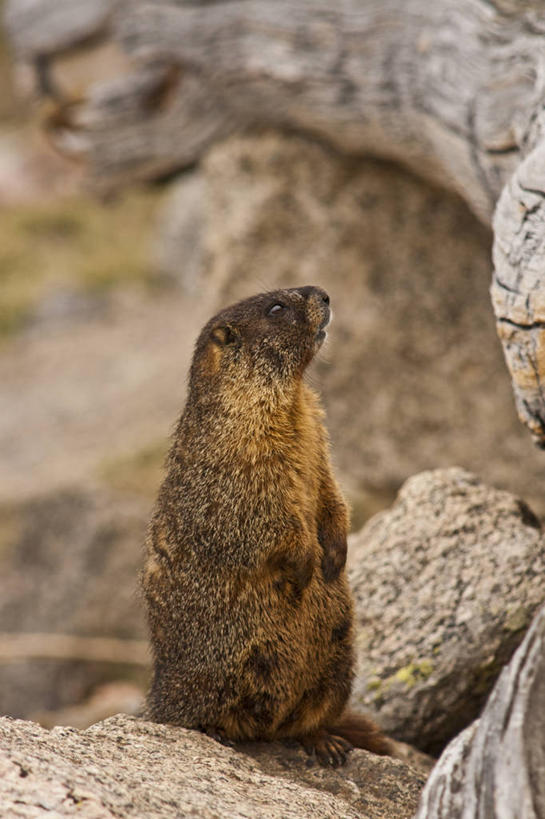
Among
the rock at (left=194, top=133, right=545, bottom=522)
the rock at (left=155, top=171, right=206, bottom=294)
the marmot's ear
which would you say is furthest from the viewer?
the rock at (left=155, top=171, right=206, bottom=294)

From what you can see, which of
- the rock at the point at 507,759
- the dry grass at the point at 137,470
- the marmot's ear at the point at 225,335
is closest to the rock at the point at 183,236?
the dry grass at the point at 137,470

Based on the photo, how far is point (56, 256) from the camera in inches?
755

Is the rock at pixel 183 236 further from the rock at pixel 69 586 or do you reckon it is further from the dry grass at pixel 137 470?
the rock at pixel 69 586

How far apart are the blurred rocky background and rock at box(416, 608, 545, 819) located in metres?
1.63

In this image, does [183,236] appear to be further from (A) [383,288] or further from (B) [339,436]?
(A) [383,288]

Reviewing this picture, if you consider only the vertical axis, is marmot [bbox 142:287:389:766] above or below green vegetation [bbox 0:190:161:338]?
below

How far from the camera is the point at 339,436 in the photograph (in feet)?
25.3

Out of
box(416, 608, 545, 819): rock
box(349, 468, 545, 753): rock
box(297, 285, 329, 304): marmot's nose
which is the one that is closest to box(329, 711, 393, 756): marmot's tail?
box(349, 468, 545, 753): rock

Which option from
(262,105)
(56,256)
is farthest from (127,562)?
(56,256)

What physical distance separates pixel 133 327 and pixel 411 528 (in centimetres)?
1177

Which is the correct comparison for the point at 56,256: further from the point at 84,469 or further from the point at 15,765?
the point at 15,765

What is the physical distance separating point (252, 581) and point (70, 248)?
16058mm

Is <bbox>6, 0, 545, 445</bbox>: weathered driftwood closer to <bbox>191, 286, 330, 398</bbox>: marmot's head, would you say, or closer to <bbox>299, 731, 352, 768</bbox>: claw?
<bbox>191, 286, 330, 398</bbox>: marmot's head

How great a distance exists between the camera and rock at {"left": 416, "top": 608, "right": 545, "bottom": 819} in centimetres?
258
